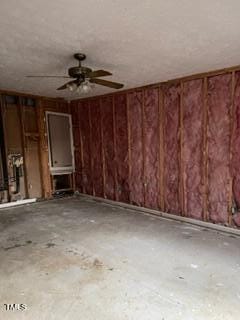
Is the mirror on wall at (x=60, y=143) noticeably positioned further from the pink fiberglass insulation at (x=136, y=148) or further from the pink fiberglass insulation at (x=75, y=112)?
the pink fiberglass insulation at (x=136, y=148)

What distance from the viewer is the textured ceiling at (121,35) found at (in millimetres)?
1851

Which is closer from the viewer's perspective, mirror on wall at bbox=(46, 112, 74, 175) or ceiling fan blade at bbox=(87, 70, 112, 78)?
ceiling fan blade at bbox=(87, 70, 112, 78)

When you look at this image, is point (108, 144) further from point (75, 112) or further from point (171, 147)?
point (171, 147)

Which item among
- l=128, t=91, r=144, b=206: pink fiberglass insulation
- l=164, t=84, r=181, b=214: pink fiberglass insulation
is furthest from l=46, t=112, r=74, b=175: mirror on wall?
l=164, t=84, r=181, b=214: pink fiberglass insulation

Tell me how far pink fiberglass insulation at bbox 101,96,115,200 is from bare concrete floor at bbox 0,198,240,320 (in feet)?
4.21

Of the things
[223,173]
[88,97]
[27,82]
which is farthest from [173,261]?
[88,97]

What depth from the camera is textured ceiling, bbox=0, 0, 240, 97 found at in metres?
A: 1.85

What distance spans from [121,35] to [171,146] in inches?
87.7

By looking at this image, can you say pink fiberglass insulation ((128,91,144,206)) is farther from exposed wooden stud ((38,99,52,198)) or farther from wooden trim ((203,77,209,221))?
exposed wooden stud ((38,99,52,198))

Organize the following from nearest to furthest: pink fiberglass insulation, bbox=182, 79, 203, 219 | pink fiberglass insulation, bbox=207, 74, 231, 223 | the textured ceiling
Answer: the textured ceiling < pink fiberglass insulation, bbox=207, 74, 231, 223 < pink fiberglass insulation, bbox=182, 79, 203, 219

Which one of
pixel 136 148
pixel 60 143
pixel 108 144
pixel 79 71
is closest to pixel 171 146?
pixel 136 148

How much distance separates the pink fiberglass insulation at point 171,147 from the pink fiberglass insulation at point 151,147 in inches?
7.3

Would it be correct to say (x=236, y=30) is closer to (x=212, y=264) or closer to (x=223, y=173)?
(x=223, y=173)

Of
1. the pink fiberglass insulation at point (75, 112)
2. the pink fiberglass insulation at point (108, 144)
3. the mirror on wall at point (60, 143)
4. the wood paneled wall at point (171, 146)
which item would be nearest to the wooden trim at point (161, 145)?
the wood paneled wall at point (171, 146)
